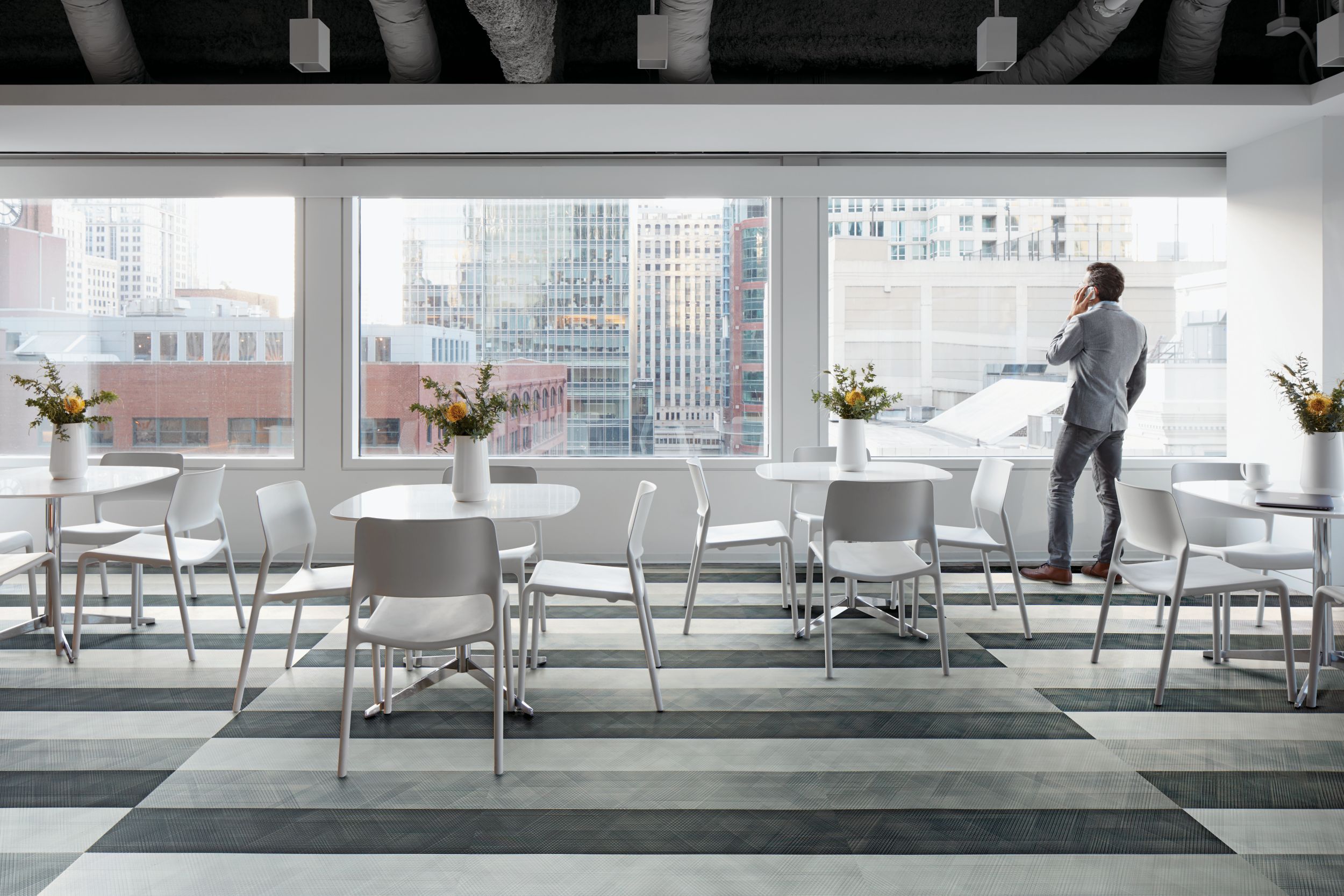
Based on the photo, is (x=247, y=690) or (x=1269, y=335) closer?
(x=247, y=690)

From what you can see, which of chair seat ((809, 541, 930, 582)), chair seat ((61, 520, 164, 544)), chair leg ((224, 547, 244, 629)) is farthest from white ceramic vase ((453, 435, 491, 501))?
chair seat ((61, 520, 164, 544))

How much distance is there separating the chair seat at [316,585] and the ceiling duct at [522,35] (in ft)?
8.94

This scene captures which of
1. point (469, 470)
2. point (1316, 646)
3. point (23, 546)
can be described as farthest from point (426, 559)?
point (1316, 646)

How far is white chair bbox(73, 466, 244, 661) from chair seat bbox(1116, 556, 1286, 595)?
14.1ft

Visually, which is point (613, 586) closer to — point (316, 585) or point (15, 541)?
point (316, 585)

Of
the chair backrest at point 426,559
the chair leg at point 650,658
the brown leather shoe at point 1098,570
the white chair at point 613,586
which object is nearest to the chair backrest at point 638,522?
the white chair at point 613,586

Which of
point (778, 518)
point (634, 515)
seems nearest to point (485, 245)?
point (778, 518)

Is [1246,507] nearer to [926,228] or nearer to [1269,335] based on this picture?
[1269,335]

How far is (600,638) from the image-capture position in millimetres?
4543

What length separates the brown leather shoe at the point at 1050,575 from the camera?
18.5 ft

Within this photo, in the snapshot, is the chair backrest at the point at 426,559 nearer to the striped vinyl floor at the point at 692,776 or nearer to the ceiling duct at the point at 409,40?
the striped vinyl floor at the point at 692,776

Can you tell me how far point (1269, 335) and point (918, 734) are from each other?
422cm

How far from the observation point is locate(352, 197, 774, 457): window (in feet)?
21.5

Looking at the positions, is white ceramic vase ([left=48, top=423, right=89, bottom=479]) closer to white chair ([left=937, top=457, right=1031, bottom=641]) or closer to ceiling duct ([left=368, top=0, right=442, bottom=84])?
ceiling duct ([left=368, top=0, right=442, bottom=84])
